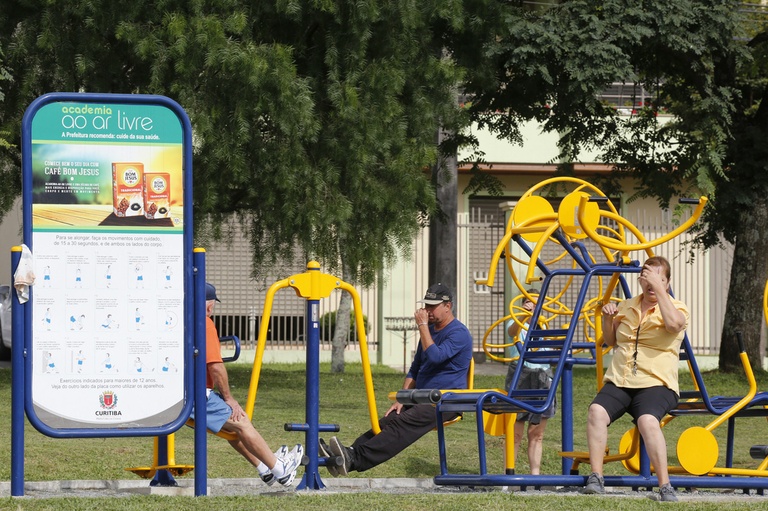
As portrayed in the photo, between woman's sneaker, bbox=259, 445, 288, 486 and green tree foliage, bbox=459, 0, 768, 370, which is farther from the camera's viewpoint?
green tree foliage, bbox=459, 0, 768, 370

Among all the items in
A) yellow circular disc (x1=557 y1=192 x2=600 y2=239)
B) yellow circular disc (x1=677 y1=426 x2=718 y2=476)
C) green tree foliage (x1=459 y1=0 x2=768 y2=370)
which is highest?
green tree foliage (x1=459 y1=0 x2=768 y2=370)

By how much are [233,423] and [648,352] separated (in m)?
2.53

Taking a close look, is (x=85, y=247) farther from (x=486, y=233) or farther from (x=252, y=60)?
(x=486, y=233)

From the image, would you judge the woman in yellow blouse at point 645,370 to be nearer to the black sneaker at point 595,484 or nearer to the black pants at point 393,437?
the black sneaker at point 595,484

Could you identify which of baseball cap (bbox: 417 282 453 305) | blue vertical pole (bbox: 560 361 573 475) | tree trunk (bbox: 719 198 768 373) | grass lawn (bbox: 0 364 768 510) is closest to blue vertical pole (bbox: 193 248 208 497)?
grass lawn (bbox: 0 364 768 510)

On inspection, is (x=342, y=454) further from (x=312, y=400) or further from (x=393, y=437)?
(x=312, y=400)

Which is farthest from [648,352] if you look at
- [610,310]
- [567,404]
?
[567,404]

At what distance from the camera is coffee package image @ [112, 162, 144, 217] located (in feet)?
22.8

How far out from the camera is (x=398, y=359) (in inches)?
894

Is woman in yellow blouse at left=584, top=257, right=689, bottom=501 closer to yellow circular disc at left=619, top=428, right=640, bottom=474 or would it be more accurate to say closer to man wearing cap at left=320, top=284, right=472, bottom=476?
yellow circular disc at left=619, top=428, right=640, bottom=474

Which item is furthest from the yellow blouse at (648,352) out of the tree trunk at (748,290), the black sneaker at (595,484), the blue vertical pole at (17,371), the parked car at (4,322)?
the parked car at (4,322)

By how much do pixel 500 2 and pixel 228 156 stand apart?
4.23 meters

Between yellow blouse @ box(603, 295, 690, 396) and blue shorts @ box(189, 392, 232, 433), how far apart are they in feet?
7.61

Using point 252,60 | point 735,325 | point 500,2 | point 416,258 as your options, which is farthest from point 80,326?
point 416,258
